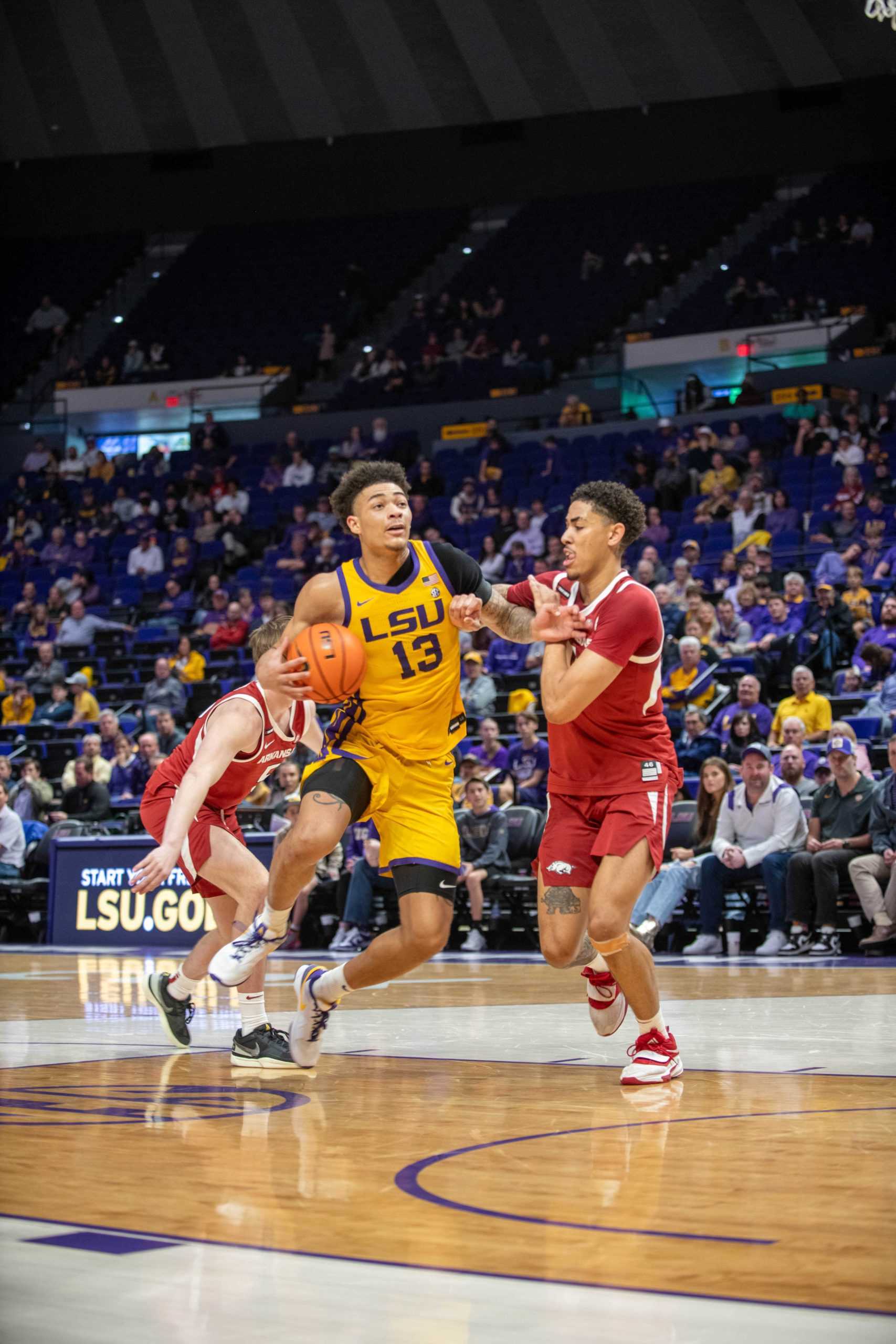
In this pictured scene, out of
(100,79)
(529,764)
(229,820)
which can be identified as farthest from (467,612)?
(100,79)

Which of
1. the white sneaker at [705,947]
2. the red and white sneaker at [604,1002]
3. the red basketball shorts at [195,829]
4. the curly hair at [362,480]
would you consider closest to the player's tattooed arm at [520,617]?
the curly hair at [362,480]

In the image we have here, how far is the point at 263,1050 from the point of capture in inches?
209

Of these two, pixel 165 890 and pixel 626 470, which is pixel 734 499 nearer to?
pixel 626 470

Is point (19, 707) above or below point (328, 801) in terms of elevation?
above

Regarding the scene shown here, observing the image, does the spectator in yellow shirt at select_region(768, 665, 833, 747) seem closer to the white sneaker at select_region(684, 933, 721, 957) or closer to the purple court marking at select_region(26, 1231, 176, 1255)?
the white sneaker at select_region(684, 933, 721, 957)

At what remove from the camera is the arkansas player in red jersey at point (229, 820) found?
212 inches

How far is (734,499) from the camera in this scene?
19.3 meters

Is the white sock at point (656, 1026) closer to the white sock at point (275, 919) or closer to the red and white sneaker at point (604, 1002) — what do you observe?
the red and white sneaker at point (604, 1002)

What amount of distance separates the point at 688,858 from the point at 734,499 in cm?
893

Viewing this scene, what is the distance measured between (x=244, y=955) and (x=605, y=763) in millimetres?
1408

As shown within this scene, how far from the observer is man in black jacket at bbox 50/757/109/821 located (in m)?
14.9

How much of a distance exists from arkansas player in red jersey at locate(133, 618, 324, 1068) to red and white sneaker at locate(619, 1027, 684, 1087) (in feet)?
3.94

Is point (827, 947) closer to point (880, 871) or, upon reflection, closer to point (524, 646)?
point (880, 871)

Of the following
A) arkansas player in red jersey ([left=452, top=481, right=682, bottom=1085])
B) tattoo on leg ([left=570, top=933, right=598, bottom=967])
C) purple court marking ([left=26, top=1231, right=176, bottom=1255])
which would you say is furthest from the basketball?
purple court marking ([left=26, top=1231, right=176, bottom=1255])
